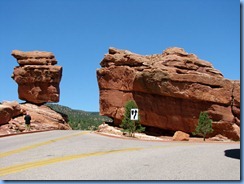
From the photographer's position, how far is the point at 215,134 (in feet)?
131

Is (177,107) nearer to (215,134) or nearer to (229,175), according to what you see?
(215,134)

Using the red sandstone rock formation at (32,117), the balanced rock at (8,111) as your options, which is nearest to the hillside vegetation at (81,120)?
the red sandstone rock formation at (32,117)

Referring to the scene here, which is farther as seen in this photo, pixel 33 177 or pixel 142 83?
pixel 142 83

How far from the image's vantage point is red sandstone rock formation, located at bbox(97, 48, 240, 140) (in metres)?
39.9

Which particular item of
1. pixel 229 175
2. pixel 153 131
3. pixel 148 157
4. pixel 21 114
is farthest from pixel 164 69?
pixel 229 175

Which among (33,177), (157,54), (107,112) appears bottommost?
(33,177)

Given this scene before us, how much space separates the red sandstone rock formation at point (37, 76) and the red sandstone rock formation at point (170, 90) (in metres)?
6.64

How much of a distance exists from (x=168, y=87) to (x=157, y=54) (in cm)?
750

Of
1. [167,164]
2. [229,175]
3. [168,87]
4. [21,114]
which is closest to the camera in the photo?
[229,175]

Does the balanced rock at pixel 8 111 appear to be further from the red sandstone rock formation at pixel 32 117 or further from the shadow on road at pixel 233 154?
the shadow on road at pixel 233 154

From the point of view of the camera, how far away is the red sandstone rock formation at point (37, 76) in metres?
44.3

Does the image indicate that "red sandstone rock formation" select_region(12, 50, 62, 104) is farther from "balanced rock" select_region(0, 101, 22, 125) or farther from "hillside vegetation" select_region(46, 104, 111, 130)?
"balanced rock" select_region(0, 101, 22, 125)

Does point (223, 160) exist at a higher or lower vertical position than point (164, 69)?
lower

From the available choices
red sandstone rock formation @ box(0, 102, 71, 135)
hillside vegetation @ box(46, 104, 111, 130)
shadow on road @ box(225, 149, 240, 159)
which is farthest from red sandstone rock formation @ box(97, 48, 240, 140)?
shadow on road @ box(225, 149, 240, 159)
